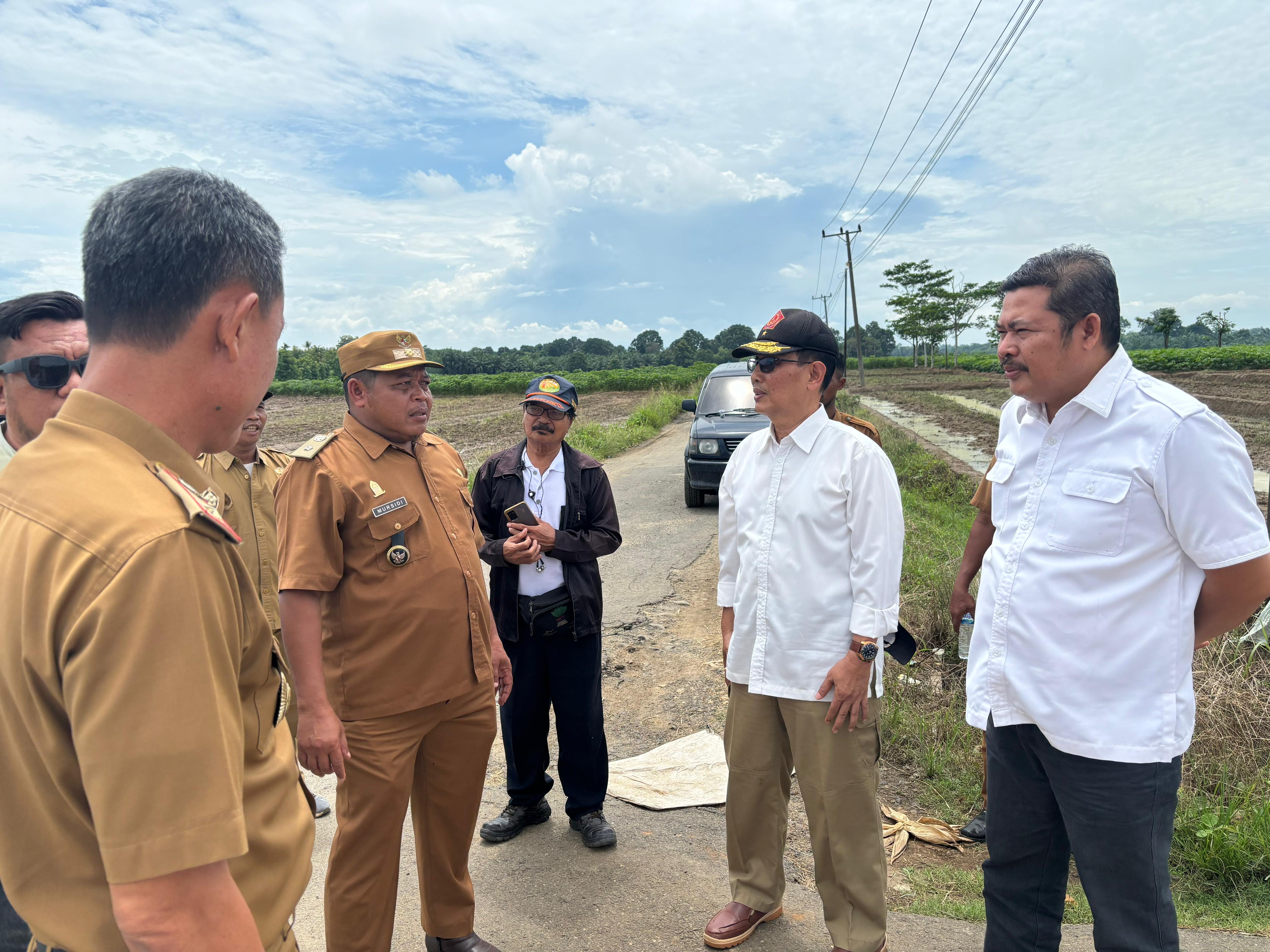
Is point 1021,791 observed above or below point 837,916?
above

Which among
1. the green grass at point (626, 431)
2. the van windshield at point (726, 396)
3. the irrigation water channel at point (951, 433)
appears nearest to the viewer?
the van windshield at point (726, 396)

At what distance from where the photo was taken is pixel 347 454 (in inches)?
98.9

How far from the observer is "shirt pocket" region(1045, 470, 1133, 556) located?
1998mm

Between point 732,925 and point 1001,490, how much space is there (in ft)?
5.70

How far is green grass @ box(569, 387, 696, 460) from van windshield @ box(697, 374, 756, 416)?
2.60m

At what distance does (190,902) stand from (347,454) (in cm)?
171

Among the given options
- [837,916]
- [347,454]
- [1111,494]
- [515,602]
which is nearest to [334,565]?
[347,454]

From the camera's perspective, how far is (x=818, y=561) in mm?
2594

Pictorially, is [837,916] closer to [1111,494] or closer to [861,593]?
[861,593]

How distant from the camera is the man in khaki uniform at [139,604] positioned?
90cm

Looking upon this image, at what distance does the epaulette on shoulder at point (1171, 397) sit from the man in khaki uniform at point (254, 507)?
9.74 ft

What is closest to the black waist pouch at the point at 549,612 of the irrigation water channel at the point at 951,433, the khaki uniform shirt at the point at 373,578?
the khaki uniform shirt at the point at 373,578

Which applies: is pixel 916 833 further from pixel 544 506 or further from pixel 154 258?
pixel 154 258

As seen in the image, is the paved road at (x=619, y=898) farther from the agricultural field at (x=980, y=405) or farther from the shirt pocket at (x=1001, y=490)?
the agricultural field at (x=980, y=405)
